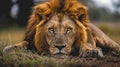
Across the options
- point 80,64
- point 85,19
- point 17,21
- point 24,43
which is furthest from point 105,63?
point 17,21

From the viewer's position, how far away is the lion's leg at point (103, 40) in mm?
4664

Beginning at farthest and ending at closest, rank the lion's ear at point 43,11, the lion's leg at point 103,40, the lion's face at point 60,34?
the lion's leg at point 103,40 → the lion's ear at point 43,11 → the lion's face at point 60,34

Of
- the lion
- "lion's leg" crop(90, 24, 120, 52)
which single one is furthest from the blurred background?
the lion

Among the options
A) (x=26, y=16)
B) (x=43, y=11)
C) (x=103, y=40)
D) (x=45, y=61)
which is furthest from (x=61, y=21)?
(x=26, y=16)

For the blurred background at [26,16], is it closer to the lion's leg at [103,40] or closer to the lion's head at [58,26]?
the lion's leg at [103,40]

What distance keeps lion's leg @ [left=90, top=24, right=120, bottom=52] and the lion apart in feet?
0.14

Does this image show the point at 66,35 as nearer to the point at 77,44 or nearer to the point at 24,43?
the point at 77,44

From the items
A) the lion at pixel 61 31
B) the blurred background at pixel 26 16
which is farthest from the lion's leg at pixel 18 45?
the blurred background at pixel 26 16

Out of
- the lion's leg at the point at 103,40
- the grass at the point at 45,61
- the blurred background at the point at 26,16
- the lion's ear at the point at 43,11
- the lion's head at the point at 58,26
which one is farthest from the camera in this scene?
the blurred background at the point at 26,16

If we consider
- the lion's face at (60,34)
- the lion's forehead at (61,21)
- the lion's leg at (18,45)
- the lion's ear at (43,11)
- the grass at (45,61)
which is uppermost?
the lion's ear at (43,11)

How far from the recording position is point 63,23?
14.4 feet

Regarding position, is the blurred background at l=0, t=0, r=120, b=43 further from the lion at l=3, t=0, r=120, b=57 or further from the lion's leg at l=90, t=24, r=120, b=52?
the lion at l=3, t=0, r=120, b=57

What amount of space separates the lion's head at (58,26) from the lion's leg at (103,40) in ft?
0.63

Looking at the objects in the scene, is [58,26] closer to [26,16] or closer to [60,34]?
[60,34]
